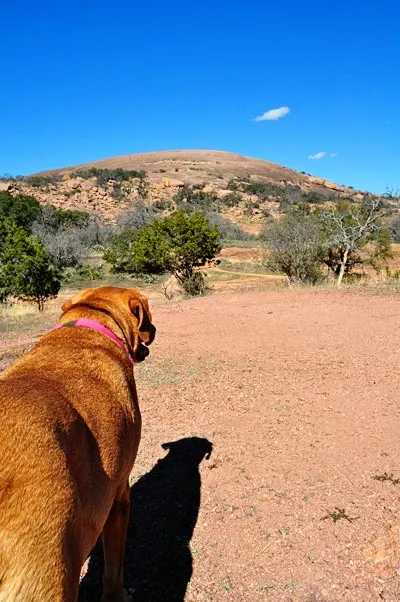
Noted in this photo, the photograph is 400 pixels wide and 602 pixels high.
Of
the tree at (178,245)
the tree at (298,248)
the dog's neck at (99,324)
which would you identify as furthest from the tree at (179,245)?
the dog's neck at (99,324)

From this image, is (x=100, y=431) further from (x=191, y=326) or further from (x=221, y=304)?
(x=221, y=304)

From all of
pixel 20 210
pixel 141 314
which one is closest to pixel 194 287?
pixel 141 314

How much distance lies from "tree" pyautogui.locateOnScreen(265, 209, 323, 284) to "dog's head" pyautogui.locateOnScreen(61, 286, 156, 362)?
1610 centimetres

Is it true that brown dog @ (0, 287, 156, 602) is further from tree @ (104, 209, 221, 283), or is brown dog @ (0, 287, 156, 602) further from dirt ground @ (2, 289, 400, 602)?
tree @ (104, 209, 221, 283)

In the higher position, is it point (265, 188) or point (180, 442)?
point (265, 188)

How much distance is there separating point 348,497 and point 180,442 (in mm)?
1665

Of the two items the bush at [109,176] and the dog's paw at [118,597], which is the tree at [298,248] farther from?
the bush at [109,176]

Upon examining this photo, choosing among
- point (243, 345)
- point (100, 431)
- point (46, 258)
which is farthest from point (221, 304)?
point (100, 431)

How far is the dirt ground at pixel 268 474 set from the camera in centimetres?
271

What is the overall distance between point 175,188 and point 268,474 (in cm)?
6004

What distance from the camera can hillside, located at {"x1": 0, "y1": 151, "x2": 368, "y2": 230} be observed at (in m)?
53.1

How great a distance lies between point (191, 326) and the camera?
923 centimetres

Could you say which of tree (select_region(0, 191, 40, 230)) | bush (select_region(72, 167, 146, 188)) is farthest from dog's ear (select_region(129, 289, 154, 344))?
bush (select_region(72, 167, 146, 188))

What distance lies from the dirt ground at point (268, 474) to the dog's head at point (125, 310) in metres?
1.40
